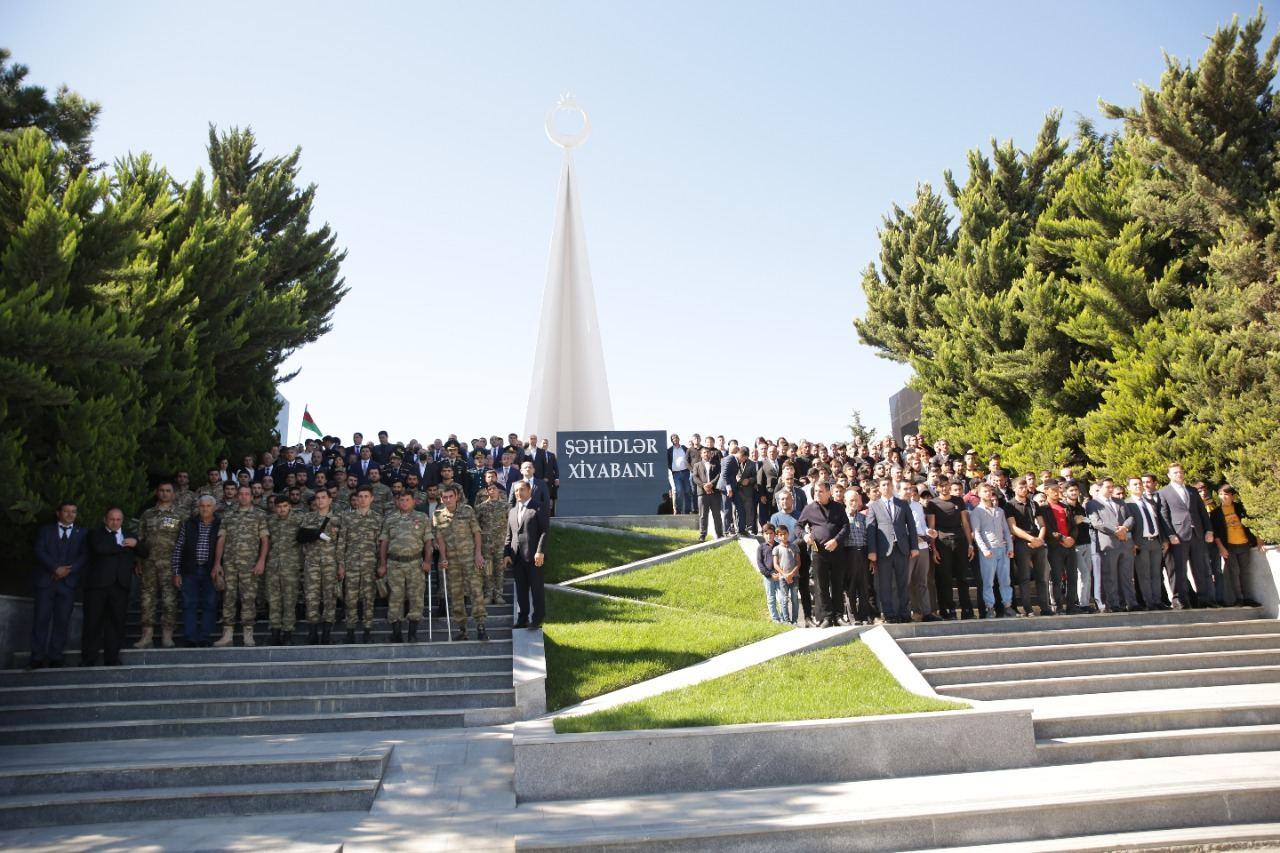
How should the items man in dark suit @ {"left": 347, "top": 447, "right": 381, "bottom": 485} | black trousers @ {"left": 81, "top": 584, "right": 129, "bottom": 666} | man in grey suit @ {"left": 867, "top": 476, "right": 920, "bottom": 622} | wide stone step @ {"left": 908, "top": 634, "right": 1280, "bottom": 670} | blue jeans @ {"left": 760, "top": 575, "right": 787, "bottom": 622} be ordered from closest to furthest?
black trousers @ {"left": 81, "top": 584, "right": 129, "bottom": 666} < wide stone step @ {"left": 908, "top": 634, "right": 1280, "bottom": 670} < man in grey suit @ {"left": 867, "top": 476, "right": 920, "bottom": 622} < blue jeans @ {"left": 760, "top": 575, "right": 787, "bottom": 622} < man in dark suit @ {"left": 347, "top": 447, "right": 381, "bottom": 485}

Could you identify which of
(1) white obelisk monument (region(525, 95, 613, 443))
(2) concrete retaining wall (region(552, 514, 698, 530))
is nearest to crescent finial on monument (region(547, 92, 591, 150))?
(1) white obelisk monument (region(525, 95, 613, 443))

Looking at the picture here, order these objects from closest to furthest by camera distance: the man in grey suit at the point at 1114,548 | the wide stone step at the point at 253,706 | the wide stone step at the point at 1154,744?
the wide stone step at the point at 1154,744 < the wide stone step at the point at 253,706 < the man in grey suit at the point at 1114,548

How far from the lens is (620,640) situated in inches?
428

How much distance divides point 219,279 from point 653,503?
9294mm

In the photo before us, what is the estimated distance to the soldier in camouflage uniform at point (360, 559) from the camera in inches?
414

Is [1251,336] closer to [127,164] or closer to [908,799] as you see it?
[908,799]

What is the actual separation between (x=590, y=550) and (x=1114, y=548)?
838 cm

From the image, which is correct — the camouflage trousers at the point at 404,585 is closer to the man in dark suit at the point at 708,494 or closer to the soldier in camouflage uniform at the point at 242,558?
the soldier in camouflage uniform at the point at 242,558

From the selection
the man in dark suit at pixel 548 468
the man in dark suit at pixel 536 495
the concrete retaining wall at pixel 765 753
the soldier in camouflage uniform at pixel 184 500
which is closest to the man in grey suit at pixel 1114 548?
the concrete retaining wall at pixel 765 753

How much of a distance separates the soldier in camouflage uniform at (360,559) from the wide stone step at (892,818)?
4.75m

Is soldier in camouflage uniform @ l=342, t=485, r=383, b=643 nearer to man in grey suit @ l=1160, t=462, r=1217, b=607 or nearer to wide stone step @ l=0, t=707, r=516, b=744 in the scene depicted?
wide stone step @ l=0, t=707, r=516, b=744

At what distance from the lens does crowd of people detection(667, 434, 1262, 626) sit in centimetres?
1113

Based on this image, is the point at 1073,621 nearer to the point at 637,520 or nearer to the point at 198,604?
the point at 637,520

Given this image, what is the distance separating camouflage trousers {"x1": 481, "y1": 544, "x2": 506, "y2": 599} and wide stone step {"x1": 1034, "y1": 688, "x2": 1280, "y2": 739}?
6839mm
